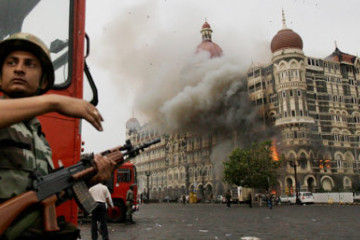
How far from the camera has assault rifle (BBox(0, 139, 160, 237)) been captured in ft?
5.08

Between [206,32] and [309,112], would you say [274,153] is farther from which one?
[206,32]

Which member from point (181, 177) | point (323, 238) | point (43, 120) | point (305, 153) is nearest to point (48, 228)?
point (43, 120)

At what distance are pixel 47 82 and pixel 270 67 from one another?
5788 cm

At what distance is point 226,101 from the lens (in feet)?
205

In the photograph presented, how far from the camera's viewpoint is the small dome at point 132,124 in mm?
98500

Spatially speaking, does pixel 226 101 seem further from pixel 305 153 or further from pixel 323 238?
pixel 323 238

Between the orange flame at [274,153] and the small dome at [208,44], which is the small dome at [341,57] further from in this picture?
the small dome at [208,44]

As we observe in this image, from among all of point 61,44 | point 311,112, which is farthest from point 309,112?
point 61,44

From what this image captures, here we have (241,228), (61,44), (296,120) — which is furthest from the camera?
(296,120)

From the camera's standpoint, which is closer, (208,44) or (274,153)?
(274,153)

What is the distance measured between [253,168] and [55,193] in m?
40.6

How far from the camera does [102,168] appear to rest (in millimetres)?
1899

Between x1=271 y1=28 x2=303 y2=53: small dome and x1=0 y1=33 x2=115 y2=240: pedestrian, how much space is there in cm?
5566

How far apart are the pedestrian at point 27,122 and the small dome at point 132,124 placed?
96853 millimetres
